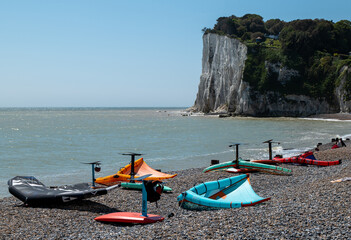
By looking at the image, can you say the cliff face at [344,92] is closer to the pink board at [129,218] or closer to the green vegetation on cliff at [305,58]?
the green vegetation on cliff at [305,58]

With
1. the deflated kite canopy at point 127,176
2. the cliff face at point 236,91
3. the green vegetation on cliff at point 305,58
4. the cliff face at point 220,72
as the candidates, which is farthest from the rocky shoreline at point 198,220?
the cliff face at point 220,72

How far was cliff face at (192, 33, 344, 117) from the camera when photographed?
9459 centimetres

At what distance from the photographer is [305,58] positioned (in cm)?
10019

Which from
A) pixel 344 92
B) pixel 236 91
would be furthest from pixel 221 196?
pixel 236 91

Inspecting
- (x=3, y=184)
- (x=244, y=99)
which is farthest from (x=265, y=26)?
(x=3, y=184)

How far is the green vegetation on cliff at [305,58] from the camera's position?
3701 inches

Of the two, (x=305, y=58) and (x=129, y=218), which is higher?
(x=305, y=58)

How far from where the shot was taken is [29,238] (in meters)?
8.71

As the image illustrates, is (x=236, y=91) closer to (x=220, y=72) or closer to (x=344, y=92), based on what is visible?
(x=220, y=72)

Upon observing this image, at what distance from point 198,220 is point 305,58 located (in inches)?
3985

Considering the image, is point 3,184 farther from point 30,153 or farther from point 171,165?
point 30,153

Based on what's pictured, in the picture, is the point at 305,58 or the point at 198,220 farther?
the point at 305,58

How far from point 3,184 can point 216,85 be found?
9769 centimetres

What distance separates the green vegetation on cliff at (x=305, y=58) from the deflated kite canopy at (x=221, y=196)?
8740 centimetres
